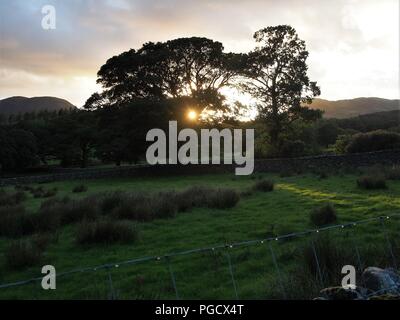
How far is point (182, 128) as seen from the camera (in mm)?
36531

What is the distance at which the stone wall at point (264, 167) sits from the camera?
94.2ft

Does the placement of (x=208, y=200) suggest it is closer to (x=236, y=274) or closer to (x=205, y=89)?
(x=236, y=274)

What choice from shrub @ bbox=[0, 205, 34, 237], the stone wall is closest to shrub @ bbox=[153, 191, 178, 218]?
shrub @ bbox=[0, 205, 34, 237]

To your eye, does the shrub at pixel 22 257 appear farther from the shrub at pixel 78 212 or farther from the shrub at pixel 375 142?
the shrub at pixel 375 142

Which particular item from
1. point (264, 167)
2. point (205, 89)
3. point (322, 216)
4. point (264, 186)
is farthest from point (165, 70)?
point (322, 216)

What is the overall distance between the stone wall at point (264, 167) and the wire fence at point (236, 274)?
2053 centimetres

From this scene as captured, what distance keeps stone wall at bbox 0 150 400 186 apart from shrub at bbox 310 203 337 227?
56.8 ft

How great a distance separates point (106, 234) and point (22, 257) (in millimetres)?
2311

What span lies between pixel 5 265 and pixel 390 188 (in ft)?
48.2

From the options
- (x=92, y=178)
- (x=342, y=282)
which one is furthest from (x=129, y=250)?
(x=92, y=178)

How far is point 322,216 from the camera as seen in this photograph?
11844mm

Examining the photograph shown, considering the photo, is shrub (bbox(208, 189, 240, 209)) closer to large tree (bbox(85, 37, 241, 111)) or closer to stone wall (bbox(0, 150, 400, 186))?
stone wall (bbox(0, 150, 400, 186))

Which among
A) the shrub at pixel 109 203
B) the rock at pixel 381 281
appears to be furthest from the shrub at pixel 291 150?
the rock at pixel 381 281

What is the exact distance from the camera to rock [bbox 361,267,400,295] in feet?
19.1
